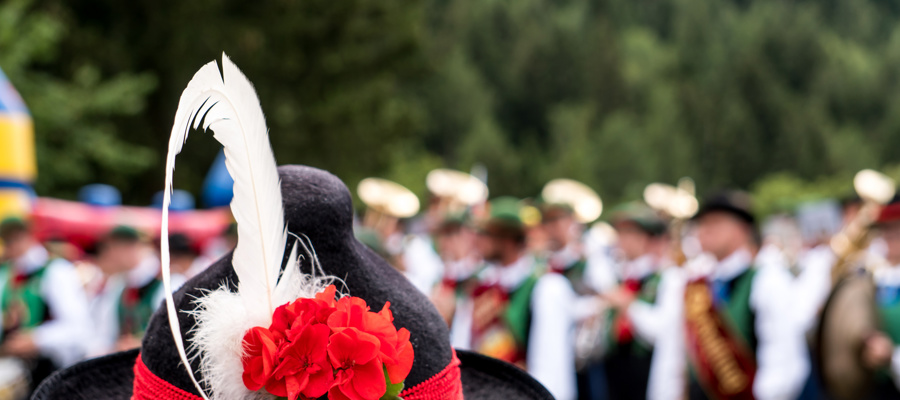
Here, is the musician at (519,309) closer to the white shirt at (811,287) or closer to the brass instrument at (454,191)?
the white shirt at (811,287)

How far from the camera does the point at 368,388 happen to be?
1.12m

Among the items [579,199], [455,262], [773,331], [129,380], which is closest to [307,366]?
[129,380]

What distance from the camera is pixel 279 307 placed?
1.15 meters

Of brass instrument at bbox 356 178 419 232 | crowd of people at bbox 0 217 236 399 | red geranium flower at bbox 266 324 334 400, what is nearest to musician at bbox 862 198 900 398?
crowd of people at bbox 0 217 236 399

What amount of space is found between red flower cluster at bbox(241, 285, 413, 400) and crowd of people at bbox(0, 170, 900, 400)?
117 inches

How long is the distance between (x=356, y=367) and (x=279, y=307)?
14 cm

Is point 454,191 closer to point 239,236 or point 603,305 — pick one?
point 603,305

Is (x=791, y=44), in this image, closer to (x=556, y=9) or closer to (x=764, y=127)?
(x=764, y=127)

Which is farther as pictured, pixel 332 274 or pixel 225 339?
pixel 332 274

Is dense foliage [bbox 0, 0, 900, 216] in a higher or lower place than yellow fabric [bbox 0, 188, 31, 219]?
higher

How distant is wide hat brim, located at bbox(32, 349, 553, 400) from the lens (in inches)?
59.5

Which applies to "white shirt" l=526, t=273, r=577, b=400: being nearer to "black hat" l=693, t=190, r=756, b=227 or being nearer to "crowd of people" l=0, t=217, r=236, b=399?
"black hat" l=693, t=190, r=756, b=227

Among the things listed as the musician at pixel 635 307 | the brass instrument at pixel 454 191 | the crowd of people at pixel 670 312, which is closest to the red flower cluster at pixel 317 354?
the crowd of people at pixel 670 312

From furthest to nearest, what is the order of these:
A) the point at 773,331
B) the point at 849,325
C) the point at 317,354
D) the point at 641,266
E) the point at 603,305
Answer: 1. the point at 641,266
2. the point at 603,305
3. the point at 773,331
4. the point at 849,325
5. the point at 317,354
